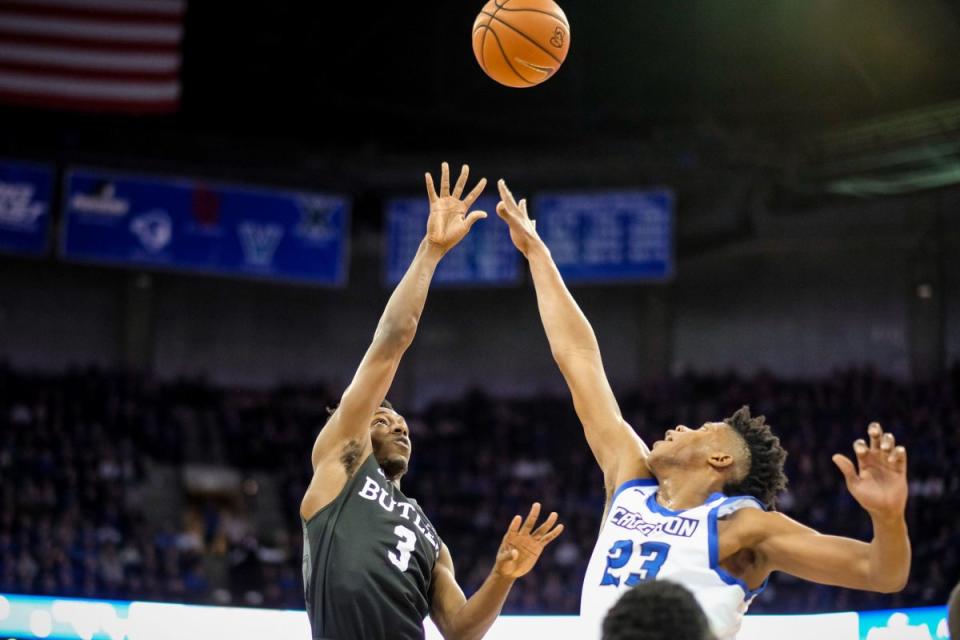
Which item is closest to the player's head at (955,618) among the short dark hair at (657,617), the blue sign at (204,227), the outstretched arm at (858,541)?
the outstretched arm at (858,541)

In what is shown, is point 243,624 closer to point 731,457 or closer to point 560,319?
point 560,319

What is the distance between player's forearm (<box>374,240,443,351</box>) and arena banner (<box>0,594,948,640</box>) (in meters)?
2.41

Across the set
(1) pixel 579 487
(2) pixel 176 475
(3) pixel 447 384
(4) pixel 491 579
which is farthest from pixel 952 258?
(4) pixel 491 579

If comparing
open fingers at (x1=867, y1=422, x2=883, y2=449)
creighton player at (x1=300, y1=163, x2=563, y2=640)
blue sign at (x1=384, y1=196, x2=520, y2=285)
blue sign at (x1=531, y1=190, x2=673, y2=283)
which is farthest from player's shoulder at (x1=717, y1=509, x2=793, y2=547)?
blue sign at (x1=384, y1=196, x2=520, y2=285)

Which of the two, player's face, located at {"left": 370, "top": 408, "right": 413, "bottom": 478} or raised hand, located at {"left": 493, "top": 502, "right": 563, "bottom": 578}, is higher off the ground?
player's face, located at {"left": 370, "top": 408, "right": 413, "bottom": 478}

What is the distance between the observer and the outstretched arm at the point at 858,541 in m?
2.97

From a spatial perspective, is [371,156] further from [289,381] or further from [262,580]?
[262,580]

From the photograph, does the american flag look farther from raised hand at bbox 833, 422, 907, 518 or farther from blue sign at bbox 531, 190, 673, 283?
raised hand at bbox 833, 422, 907, 518

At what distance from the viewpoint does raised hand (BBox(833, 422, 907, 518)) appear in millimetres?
2963

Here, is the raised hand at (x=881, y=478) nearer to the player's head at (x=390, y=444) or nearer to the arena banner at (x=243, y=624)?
the player's head at (x=390, y=444)

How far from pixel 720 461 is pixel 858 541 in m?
0.62

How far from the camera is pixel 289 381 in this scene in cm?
2211

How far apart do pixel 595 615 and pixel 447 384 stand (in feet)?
62.4

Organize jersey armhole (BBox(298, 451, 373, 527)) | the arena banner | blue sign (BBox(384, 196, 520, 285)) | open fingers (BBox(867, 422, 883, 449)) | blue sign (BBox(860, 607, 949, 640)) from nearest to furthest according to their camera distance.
Result: open fingers (BBox(867, 422, 883, 449)) → jersey armhole (BBox(298, 451, 373, 527)) → the arena banner → blue sign (BBox(860, 607, 949, 640)) → blue sign (BBox(384, 196, 520, 285))
